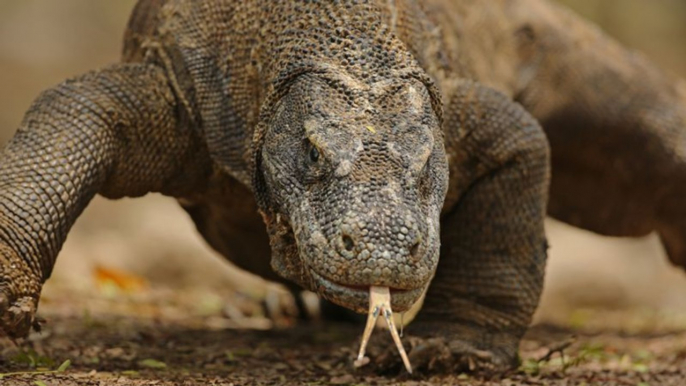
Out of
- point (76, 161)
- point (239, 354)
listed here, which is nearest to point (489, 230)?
point (239, 354)

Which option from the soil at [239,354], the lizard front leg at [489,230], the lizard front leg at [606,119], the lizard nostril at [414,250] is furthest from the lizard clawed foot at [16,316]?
the lizard front leg at [606,119]

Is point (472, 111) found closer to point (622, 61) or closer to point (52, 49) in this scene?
point (622, 61)

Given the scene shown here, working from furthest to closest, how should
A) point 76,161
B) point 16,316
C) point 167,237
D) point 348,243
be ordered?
point 167,237 → point 76,161 → point 16,316 → point 348,243

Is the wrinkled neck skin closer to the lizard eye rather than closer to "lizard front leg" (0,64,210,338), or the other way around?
the lizard eye

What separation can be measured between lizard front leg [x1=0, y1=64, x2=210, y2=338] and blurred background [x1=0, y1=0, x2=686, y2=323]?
283 centimetres

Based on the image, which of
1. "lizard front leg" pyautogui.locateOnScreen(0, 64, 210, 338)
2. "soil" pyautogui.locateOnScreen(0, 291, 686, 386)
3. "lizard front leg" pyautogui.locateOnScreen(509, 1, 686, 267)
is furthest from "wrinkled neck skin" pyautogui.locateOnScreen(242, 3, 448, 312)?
"lizard front leg" pyautogui.locateOnScreen(509, 1, 686, 267)

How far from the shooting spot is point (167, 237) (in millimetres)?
11617

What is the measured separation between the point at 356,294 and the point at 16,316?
4.71ft

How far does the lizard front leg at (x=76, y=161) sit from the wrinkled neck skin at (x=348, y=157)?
0.68 meters

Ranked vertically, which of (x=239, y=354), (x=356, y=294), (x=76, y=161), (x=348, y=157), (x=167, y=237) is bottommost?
(x=239, y=354)

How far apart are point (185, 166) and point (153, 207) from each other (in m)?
9.34

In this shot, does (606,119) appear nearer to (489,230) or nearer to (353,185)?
(489,230)

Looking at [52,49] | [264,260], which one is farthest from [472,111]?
[52,49]

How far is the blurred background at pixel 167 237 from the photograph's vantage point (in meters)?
10.8
